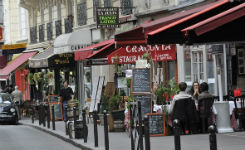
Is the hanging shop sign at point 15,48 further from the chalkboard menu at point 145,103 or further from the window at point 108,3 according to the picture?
the chalkboard menu at point 145,103

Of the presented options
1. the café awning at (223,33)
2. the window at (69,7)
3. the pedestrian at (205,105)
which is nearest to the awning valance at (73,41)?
the window at (69,7)

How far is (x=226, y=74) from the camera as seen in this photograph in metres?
21.9

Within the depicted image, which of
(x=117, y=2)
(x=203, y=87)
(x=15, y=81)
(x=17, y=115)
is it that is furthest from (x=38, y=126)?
(x=15, y=81)

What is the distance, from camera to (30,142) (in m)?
20.5

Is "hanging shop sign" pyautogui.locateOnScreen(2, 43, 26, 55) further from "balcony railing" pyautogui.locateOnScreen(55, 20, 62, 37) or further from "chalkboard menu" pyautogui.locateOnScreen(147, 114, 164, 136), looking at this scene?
"chalkboard menu" pyautogui.locateOnScreen(147, 114, 164, 136)

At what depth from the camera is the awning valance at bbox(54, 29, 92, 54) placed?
1262 inches

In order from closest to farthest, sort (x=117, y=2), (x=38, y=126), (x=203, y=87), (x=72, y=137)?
(x=203, y=87) → (x=72, y=137) → (x=38, y=126) → (x=117, y=2)

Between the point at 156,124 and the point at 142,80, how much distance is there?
1.39m

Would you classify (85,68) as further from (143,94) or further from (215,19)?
(215,19)

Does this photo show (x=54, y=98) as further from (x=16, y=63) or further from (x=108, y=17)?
(x=16, y=63)

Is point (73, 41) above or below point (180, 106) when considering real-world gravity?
above

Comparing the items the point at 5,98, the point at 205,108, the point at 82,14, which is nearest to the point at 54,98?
the point at 5,98

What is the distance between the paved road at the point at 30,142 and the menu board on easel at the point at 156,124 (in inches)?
81.2

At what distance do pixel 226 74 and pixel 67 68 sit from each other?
1752 cm
